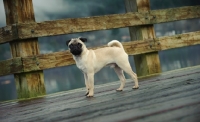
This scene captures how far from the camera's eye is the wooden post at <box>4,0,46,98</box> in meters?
4.36

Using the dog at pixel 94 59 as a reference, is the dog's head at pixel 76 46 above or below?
above

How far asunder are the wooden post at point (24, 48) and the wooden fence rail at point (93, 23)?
12 cm

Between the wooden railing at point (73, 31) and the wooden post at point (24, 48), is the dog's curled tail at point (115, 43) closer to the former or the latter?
the wooden railing at point (73, 31)

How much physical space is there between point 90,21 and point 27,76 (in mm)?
1337

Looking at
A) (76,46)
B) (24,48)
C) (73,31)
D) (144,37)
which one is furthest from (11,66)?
(144,37)

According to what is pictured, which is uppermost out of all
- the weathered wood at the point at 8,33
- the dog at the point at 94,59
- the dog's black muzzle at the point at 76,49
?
the weathered wood at the point at 8,33

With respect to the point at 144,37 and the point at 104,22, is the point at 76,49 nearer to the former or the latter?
the point at 104,22

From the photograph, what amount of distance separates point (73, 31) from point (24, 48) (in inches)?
31.4

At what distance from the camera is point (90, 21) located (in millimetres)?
4824

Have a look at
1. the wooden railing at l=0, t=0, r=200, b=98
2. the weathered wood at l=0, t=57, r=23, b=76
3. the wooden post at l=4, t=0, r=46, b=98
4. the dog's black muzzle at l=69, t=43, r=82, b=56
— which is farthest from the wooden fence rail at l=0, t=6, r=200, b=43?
the dog's black muzzle at l=69, t=43, r=82, b=56

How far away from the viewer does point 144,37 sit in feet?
17.3

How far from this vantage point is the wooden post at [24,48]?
14.3ft

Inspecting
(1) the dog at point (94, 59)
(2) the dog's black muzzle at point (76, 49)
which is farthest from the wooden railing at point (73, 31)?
(2) the dog's black muzzle at point (76, 49)

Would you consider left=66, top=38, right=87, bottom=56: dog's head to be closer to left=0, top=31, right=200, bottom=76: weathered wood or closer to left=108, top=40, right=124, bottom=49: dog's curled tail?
left=108, top=40, right=124, bottom=49: dog's curled tail
